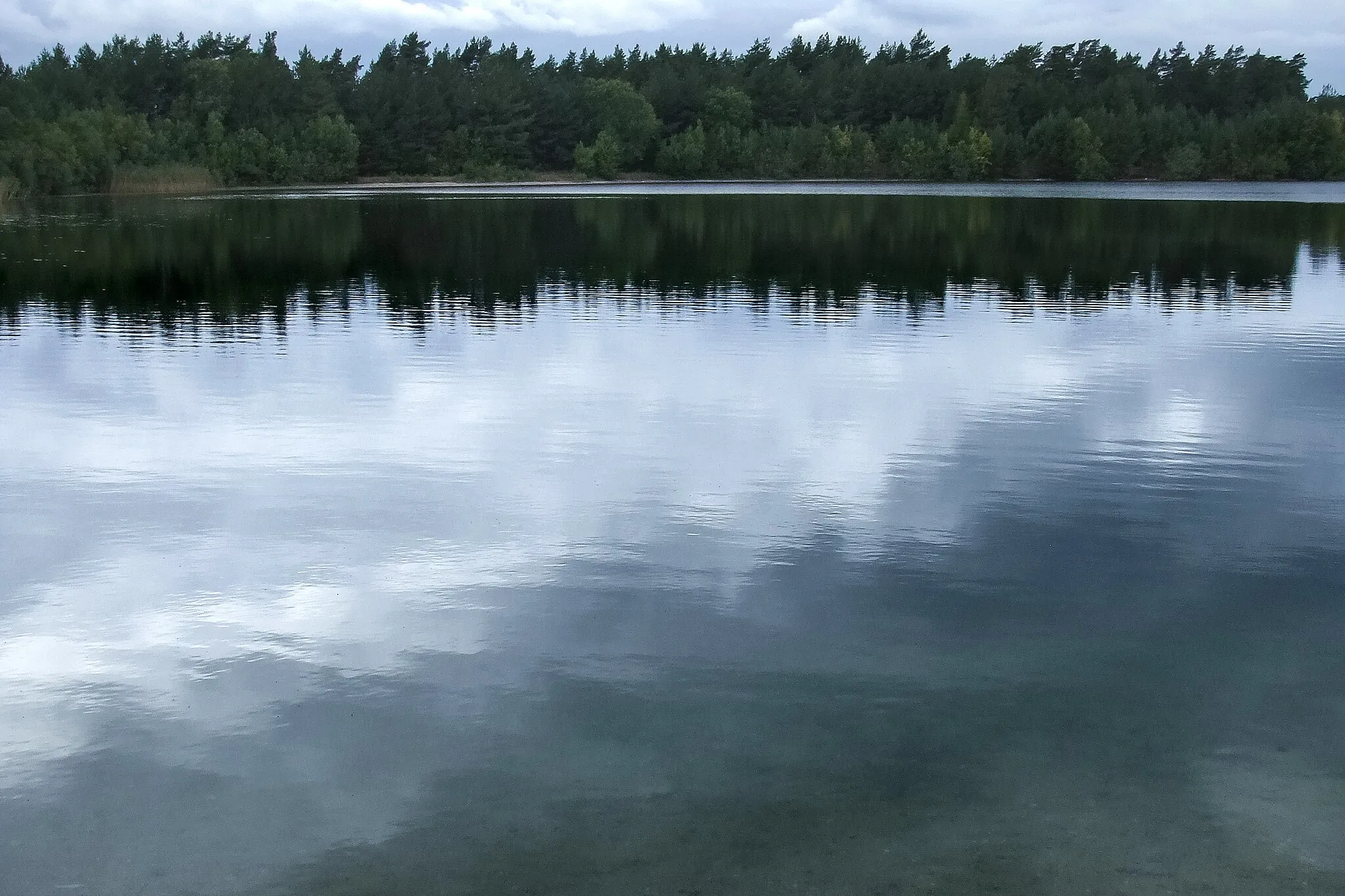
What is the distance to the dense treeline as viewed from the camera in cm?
14238

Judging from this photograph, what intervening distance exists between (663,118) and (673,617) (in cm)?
16778

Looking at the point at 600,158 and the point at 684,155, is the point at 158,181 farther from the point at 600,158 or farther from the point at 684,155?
the point at 684,155

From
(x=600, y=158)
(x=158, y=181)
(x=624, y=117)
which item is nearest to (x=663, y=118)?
(x=624, y=117)

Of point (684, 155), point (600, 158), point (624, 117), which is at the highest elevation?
point (624, 117)

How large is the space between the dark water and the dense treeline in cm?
11112

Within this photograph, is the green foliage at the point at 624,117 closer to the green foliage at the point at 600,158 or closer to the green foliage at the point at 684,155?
the green foliage at the point at 600,158

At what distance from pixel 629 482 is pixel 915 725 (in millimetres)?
6175

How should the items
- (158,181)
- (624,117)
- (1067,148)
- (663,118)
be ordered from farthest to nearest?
(663,118) → (624,117) → (1067,148) → (158,181)

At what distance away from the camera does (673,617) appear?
9.98m

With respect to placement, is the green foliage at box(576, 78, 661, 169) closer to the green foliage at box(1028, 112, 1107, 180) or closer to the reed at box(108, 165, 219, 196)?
the green foliage at box(1028, 112, 1107, 180)

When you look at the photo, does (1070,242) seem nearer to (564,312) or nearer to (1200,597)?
(564,312)

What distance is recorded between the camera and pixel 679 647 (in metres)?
9.37

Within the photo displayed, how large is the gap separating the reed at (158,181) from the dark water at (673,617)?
310ft

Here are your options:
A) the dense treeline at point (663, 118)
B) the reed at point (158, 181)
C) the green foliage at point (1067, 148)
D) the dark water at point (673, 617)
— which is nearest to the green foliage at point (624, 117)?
the dense treeline at point (663, 118)
